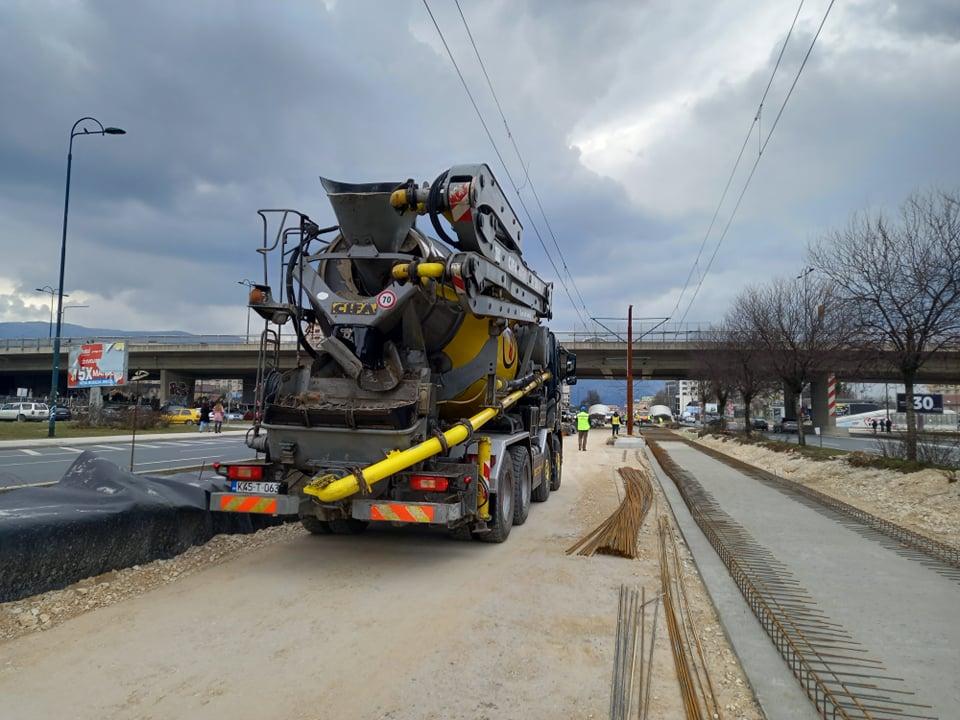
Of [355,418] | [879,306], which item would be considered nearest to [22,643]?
[355,418]

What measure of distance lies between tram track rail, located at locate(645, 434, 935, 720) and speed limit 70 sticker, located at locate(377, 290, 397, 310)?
4.30 metres

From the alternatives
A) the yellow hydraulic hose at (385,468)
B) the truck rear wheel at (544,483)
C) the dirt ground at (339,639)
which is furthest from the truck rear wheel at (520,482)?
the yellow hydraulic hose at (385,468)

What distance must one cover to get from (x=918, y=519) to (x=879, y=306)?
16.6ft

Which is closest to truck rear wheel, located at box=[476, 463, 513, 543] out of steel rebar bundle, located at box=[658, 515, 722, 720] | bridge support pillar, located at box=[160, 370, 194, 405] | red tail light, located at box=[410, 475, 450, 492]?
red tail light, located at box=[410, 475, 450, 492]

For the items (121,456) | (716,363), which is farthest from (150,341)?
(716,363)

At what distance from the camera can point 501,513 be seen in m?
7.16

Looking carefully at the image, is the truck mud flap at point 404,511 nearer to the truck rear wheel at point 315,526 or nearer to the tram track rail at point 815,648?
the truck rear wheel at point 315,526

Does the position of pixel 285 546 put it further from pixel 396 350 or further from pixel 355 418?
pixel 396 350

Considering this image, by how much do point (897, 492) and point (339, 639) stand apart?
1077 centimetres

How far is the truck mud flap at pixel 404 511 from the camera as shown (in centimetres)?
572

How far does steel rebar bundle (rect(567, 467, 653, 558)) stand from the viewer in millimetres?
6965

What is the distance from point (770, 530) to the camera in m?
8.22

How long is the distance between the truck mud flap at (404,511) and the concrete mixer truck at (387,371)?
0.04 feet

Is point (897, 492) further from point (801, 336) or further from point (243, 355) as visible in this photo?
point (243, 355)
